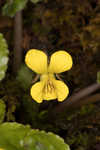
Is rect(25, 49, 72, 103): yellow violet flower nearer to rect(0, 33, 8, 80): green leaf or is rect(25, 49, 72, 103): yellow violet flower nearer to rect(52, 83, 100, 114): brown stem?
rect(0, 33, 8, 80): green leaf

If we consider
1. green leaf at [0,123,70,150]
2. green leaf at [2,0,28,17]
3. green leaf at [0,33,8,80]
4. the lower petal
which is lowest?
green leaf at [0,123,70,150]

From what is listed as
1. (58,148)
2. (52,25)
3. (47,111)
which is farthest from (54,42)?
(58,148)

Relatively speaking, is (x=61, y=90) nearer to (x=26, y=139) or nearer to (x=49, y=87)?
(x=49, y=87)

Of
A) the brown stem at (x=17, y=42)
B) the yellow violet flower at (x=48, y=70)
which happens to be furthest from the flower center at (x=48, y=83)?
the brown stem at (x=17, y=42)

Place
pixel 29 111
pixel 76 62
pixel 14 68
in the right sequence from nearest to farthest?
pixel 29 111
pixel 14 68
pixel 76 62

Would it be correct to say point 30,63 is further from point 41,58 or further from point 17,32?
point 17,32

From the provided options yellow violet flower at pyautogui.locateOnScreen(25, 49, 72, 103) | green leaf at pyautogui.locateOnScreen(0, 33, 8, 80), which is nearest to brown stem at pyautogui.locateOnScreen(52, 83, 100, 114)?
yellow violet flower at pyautogui.locateOnScreen(25, 49, 72, 103)
